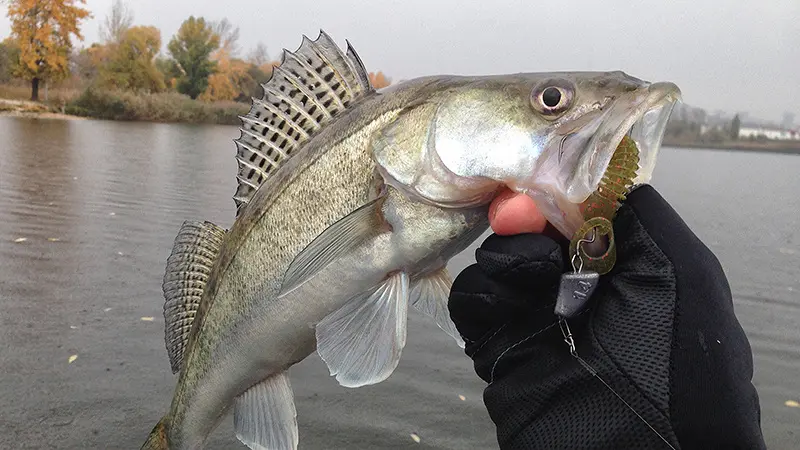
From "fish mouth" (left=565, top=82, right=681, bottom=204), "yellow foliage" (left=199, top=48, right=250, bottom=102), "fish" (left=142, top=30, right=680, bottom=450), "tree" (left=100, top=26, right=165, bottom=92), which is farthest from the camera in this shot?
"yellow foliage" (left=199, top=48, right=250, bottom=102)

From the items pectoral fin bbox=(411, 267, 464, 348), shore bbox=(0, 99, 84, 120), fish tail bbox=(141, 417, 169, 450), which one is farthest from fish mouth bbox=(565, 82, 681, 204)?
shore bbox=(0, 99, 84, 120)

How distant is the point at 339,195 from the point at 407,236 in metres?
0.31

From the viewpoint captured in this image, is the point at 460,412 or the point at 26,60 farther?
the point at 26,60

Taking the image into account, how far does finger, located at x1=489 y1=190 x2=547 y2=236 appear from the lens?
1.88 m

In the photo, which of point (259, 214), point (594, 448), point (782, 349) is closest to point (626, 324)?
point (594, 448)

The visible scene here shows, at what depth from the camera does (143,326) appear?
602cm

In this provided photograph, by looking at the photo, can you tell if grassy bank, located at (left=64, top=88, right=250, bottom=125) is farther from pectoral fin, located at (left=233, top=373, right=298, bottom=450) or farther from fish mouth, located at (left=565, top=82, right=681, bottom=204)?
fish mouth, located at (left=565, top=82, right=681, bottom=204)

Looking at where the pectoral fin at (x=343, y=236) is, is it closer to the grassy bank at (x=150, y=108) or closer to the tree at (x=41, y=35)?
the grassy bank at (x=150, y=108)

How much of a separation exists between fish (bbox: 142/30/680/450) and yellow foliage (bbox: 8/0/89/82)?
56479 mm

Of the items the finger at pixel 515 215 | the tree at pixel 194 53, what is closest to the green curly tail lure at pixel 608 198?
the finger at pixel 515 215

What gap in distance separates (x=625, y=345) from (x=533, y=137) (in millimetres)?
655

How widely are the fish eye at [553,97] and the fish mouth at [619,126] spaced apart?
0.44 feet

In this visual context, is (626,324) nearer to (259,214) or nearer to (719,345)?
(719,345)

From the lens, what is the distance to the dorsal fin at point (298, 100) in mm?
2461
